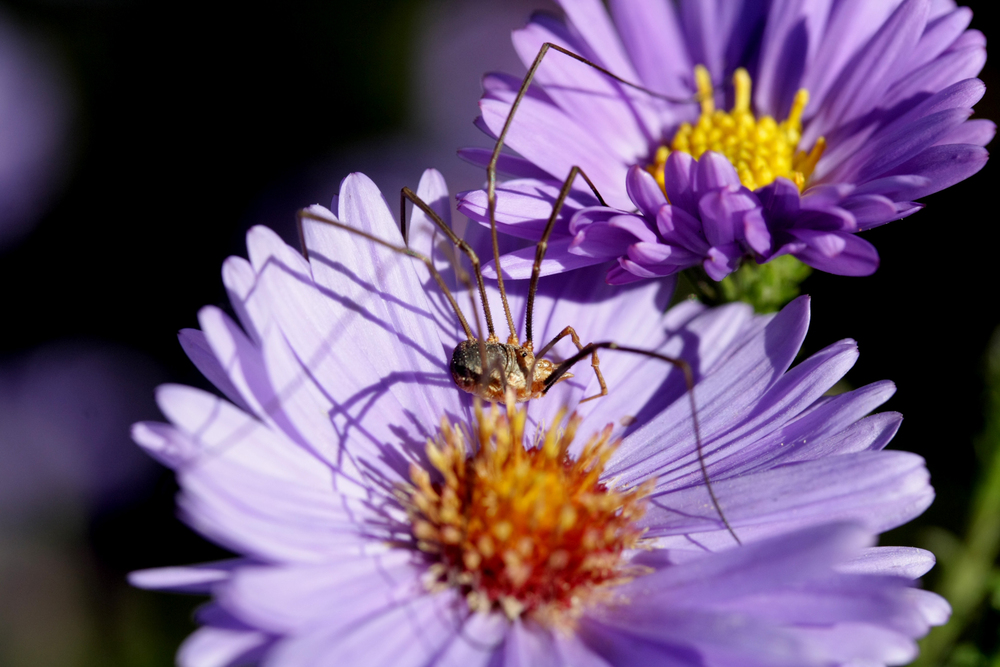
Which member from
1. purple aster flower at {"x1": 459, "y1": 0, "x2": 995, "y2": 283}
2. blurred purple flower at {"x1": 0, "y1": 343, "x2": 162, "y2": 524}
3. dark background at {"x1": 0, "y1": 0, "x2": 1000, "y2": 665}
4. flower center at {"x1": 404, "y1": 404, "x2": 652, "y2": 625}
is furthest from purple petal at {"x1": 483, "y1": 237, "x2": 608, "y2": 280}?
blurred purple flower at {"x1": 0, "y1": 343, "x2": 162, "y2": 524}

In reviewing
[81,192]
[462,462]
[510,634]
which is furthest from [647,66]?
[81,192]

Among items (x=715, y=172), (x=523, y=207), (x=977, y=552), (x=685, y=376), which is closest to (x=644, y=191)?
(x=715, y=172)

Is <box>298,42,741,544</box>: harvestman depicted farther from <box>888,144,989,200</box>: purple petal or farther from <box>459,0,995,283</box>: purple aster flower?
<box>888,144,989,200</box>: purple petal

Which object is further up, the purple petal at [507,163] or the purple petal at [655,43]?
the purple petal at [655,43]

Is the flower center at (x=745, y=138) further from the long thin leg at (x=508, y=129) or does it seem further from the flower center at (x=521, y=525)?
the flower center at (x=521, y=525)

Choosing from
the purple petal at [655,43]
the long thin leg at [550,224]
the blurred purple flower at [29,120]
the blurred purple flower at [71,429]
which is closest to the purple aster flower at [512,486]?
the long thin leg at [550,224]

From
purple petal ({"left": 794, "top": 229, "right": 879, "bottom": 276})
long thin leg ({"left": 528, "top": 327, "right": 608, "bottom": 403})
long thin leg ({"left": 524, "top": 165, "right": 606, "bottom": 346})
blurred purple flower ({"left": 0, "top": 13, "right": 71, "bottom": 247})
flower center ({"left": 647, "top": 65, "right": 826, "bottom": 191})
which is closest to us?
purple petal ({"left": 794, "top": 229, "right": 879, "bottom": 276})
